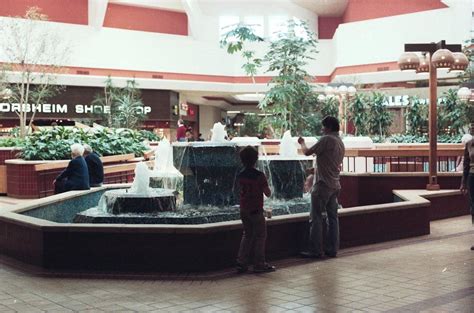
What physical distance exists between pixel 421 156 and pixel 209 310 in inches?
380

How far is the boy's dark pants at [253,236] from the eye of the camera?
5957 mm

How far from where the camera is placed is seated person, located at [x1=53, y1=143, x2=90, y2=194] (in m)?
9.30

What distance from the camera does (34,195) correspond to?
44.0 ft

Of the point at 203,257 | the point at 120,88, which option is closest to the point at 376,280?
the point at 203,257

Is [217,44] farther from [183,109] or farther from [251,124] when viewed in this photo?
[251,124]

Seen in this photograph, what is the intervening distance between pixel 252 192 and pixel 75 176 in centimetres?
429

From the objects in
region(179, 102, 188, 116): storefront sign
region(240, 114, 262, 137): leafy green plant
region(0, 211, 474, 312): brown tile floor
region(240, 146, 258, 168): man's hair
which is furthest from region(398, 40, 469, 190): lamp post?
region(179, 102, 188, 116): storefront sign

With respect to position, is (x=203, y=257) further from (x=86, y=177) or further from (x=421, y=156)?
(x=421, y=156)

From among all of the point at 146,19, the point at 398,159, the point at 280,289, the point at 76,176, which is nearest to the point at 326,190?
the point at 280,289

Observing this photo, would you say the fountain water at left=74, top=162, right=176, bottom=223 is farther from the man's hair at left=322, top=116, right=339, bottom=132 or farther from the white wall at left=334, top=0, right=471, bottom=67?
the white wall at left=334, top=0, right=471, bottom=67

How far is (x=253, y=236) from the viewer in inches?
235

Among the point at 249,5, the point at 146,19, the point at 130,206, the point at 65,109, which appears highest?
the point at 249,5

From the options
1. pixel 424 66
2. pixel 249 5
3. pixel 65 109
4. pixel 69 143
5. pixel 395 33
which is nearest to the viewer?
pixel 424 66

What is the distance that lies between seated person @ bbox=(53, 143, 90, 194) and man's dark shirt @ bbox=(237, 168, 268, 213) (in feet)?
13.2
